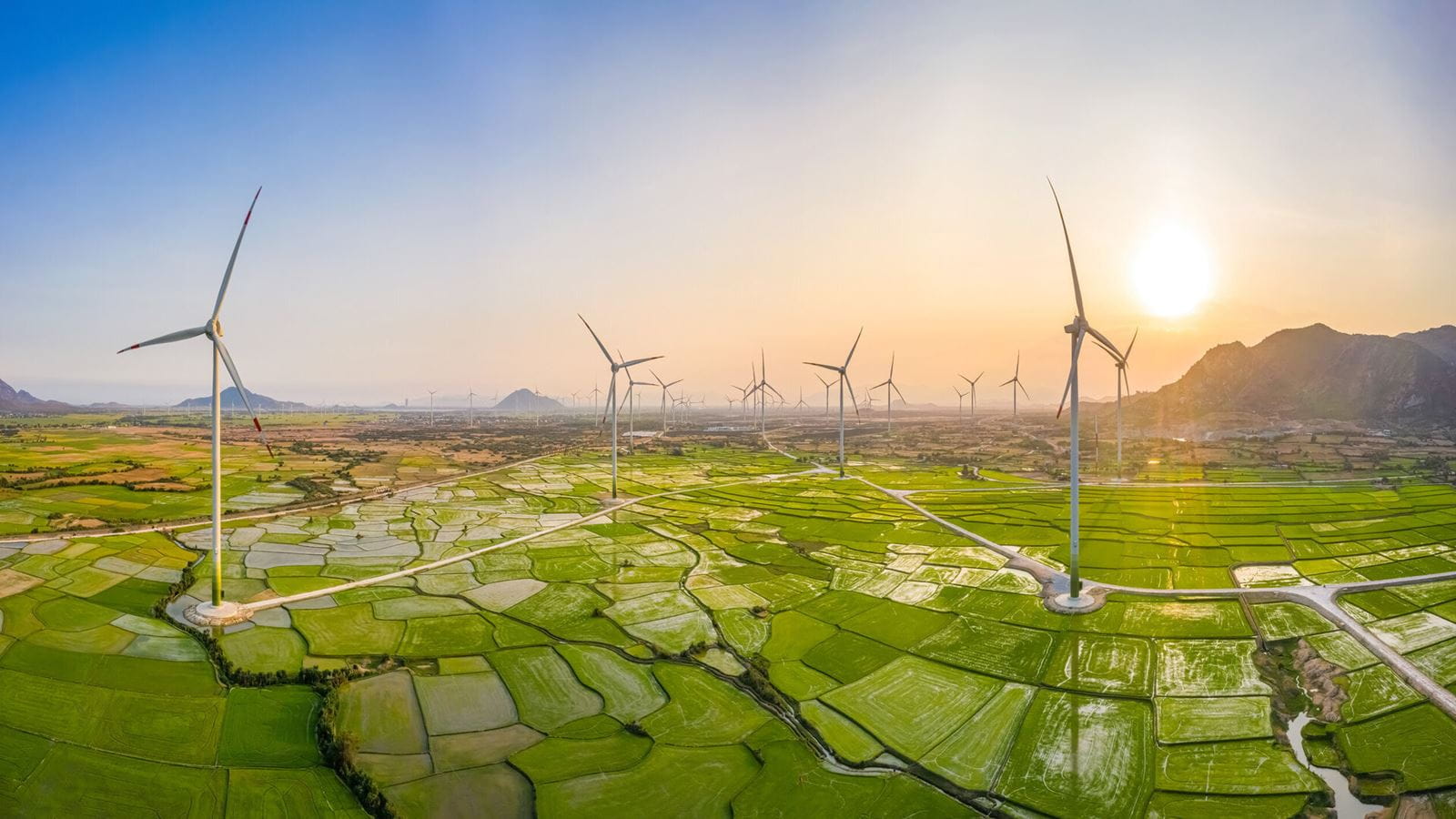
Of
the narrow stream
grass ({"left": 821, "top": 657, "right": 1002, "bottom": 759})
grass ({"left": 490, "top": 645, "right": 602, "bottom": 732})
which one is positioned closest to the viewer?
the narrow stream

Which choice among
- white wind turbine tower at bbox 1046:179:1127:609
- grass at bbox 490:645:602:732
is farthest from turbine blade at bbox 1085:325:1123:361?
grass at bbox 490:645:602:732

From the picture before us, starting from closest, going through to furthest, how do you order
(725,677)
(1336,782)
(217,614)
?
(1336,782) → (725,677) → (217,614)

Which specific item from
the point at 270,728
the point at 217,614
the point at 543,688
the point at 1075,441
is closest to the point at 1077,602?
the point at 1075,441

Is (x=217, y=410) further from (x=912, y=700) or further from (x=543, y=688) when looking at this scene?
(x=912, y=700)

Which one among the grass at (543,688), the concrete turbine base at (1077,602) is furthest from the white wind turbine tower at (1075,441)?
the grass at (543,688)

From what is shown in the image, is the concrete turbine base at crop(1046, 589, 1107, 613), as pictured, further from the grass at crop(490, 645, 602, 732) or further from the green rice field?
the grass at crop(490, 645, 602, 732)

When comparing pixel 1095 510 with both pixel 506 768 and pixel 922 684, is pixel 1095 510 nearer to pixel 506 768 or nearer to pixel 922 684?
pixel 922 684

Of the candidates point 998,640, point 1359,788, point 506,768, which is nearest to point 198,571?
point 506,768

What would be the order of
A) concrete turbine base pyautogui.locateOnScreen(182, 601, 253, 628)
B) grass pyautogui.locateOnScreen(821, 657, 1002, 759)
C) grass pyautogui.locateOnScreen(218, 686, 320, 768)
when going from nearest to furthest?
grass pyautogui.locateOnScreen(218, 686, 320, 768), grass pyautogui.locateOnScreen(821, 657, 1002, 759), concrete turbine base pyautogui.locateOnScreen(182, 601, 253, 628)
